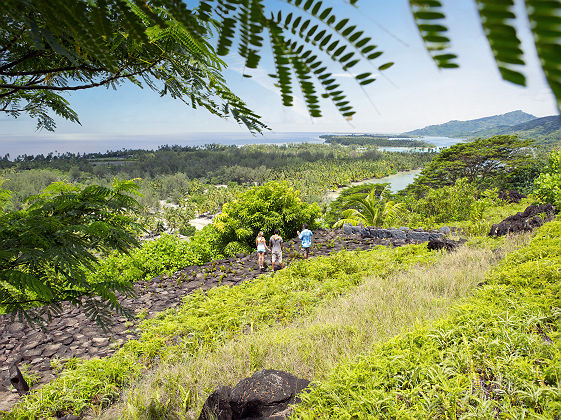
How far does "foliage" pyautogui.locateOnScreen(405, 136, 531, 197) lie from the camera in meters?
27.3

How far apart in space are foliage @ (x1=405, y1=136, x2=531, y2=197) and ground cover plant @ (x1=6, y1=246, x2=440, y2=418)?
24.0 m

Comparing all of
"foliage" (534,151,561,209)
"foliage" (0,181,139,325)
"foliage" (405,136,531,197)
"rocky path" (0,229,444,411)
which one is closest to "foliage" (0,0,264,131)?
"foliage" (0,181,139,325)

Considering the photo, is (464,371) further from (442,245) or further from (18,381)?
(442,245)

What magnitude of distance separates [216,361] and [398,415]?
1925mm

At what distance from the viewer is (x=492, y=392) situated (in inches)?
79.6

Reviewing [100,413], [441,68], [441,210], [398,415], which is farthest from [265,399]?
[441,210]

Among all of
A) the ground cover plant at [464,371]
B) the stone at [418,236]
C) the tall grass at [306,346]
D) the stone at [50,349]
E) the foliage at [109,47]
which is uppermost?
the foliage at [109,47]

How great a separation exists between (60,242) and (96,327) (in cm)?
415

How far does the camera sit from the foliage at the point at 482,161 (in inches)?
1075

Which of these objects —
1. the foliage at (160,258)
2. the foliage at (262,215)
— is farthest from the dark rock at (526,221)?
the foliage at (160,258)

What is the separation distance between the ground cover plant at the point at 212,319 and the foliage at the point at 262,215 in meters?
3.69

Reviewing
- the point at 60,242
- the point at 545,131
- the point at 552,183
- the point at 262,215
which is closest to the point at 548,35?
the point at 60,242

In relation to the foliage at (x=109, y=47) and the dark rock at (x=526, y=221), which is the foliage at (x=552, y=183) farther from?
the foliage at (x=109, y=47)

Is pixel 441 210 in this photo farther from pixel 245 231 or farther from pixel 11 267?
pixel 11 267
